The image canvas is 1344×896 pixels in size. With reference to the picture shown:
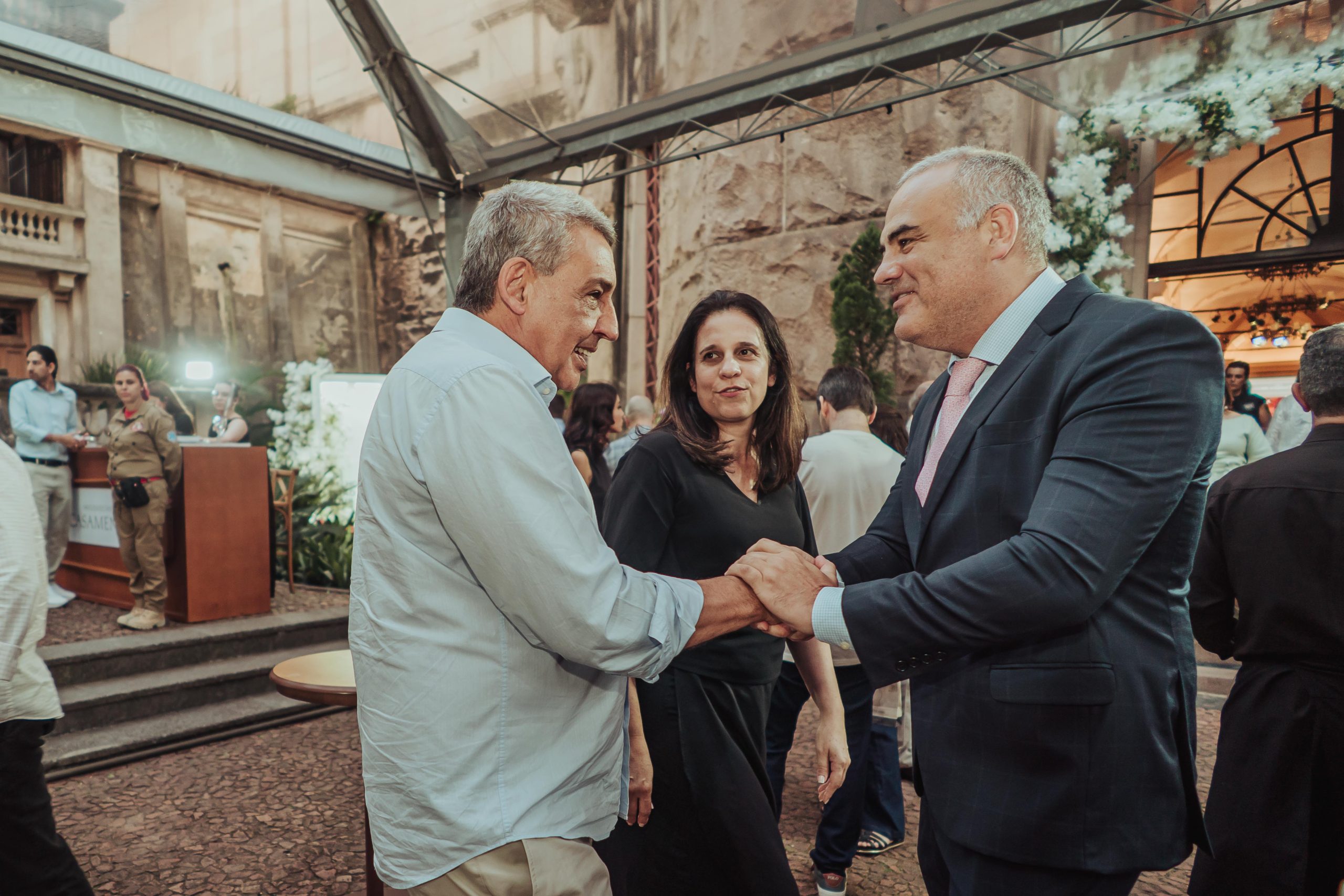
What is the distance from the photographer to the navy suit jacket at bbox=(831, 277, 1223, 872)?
3.92 ft

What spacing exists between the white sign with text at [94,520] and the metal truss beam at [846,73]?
3964 millimetres

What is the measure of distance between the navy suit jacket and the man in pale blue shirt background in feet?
24.2

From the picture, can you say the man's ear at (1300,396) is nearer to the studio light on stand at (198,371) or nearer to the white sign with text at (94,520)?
the white sign with text at (94,520)

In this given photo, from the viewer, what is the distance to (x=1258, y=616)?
2264mm

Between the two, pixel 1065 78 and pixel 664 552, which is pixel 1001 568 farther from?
pixel 1065 78

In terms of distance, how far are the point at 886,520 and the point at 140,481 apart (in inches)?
218

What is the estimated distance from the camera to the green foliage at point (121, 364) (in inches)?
503

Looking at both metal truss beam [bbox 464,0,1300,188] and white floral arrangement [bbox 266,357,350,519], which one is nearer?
metal truss beam [bbox 464,0,1300,188]

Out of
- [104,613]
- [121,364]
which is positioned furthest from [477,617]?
[121,364]

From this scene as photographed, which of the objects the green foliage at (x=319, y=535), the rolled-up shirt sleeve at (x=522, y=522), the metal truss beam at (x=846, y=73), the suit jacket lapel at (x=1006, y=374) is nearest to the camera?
the rolled-up shirt sleeve at (x=522, y=522)

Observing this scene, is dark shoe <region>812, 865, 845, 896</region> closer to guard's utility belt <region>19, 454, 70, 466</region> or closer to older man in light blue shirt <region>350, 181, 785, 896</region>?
older man in light blue shirt <region>350, 181, 785, 896</region>

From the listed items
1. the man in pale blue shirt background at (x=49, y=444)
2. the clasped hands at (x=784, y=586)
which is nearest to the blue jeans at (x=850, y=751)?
the clasped hands at (x=784, y=586)

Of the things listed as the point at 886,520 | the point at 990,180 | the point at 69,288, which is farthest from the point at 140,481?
the point at 69,288

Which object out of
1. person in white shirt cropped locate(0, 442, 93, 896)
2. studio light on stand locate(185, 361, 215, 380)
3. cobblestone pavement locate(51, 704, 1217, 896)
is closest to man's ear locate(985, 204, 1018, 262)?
person in white shirt cropped locate(0, 442, 93, 896)
